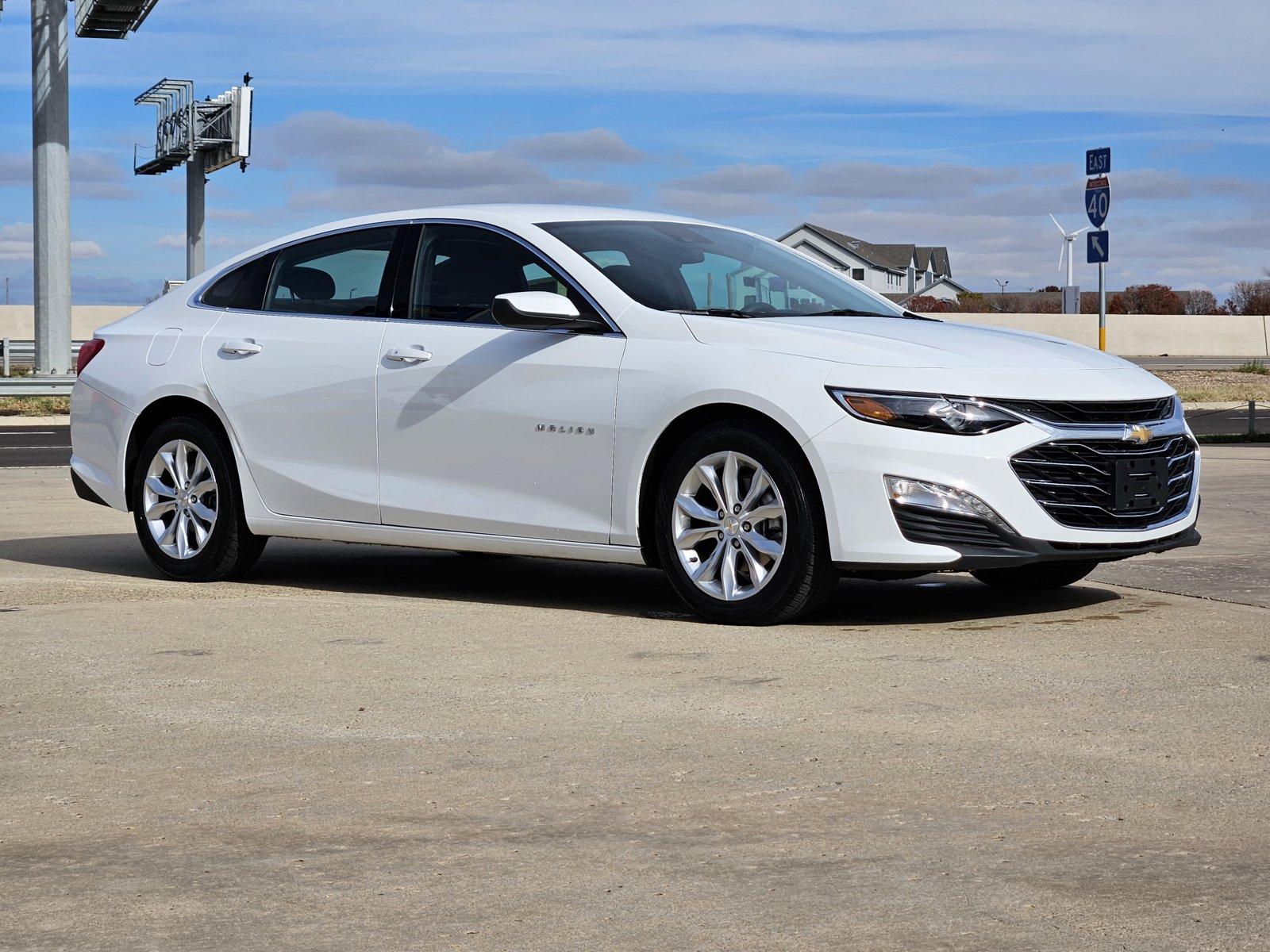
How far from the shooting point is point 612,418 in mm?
6965

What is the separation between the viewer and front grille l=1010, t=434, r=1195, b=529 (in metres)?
6.48

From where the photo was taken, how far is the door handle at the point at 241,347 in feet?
26.5

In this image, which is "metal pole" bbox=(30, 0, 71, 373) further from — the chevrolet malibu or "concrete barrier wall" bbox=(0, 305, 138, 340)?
"concrete barrier wall" bbox=(0, 305, 138, 340)

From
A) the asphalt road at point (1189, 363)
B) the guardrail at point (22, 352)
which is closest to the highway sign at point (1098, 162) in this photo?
the asphalt road at point (1189, 363)

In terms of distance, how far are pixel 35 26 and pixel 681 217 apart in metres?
26.5

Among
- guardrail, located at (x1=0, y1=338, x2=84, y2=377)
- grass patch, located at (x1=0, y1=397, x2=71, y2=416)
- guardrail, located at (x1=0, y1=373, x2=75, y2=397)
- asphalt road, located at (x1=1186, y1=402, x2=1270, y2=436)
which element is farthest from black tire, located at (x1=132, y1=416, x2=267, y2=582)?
guardrail, located at (x1=0, y1=338, x2=84, y2=377)

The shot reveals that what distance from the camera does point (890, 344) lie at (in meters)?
6.66

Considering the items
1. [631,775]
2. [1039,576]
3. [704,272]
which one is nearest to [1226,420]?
[1039,576]

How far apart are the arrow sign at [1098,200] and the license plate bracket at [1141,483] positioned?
16257 millimetres

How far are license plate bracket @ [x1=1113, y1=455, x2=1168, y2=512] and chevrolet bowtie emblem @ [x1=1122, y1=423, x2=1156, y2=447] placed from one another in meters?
0.07

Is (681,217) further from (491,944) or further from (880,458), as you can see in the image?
(491,944)

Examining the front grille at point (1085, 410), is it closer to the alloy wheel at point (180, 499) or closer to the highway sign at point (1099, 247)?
the alloy wheel at point (180, 499)

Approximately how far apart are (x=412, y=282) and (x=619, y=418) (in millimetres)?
1376

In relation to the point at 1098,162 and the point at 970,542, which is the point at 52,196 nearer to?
the point at 1098,162
